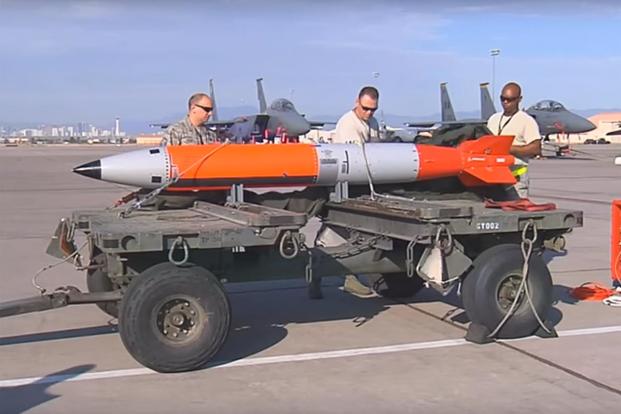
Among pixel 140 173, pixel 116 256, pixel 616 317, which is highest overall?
pixel 140 173

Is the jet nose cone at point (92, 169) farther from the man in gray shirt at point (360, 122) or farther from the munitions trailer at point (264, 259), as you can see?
the man in gray shirt at point (360, 122)

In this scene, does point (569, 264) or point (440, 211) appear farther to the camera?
point (569, 264)

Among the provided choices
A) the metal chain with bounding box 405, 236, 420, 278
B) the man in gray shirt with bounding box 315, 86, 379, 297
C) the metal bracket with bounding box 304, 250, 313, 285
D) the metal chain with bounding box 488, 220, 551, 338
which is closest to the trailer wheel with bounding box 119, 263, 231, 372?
the metal bracket with bounding box 304, 250, 313, 285

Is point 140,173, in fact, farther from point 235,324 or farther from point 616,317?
point 616,317

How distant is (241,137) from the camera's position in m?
51.6

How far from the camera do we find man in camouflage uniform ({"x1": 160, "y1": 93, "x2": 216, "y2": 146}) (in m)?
7.86

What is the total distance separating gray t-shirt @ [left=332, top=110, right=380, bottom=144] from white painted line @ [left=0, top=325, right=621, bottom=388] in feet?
8.56

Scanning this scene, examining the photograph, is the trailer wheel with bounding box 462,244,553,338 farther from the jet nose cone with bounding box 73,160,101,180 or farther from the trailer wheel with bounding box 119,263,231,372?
the jet nose cone with bounding box 73,160,101,180

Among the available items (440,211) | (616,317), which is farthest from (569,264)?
(440,211)

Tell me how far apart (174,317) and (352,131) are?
3442mm

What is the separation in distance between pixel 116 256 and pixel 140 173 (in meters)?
1.67

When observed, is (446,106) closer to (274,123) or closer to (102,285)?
(274,123)

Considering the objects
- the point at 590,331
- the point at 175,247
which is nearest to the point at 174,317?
the point at 175,247

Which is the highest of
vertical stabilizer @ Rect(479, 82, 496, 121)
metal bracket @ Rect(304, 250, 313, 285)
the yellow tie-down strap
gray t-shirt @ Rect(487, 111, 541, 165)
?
vertical stabilizer @ Rect(479, 82, 496, 121)
